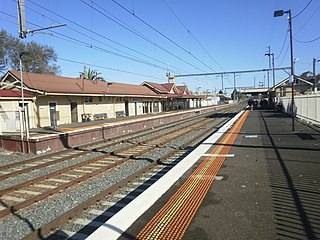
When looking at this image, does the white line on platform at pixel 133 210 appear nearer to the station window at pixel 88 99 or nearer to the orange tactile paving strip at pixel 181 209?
the orange tactile paving strip at pixel 181 209

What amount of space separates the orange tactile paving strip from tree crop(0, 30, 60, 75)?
46811 millimetres

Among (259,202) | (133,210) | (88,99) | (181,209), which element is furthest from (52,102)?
(259,202)

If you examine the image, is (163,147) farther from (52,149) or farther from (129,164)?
(52,149)

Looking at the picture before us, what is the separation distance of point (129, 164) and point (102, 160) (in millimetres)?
1494

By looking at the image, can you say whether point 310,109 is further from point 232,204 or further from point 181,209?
point 181,209

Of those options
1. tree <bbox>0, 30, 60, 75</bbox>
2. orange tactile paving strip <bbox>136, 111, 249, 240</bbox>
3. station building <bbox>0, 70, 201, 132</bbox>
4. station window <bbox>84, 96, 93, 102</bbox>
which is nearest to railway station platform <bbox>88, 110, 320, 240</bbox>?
orange tactile paving strip <bbox>136, 111, 249, 240</bbox>

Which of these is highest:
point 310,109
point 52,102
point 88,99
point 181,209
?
point 88,99

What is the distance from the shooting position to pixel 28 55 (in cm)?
4744

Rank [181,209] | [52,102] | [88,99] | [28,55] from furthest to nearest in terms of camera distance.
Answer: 1. [28,55]
2. [88,99]
3. [52,102]
4. [181,209]

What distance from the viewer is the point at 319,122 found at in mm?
17500

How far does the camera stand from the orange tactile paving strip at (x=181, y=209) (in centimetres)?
428

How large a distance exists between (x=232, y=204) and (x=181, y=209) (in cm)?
98

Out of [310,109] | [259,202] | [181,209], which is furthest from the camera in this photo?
[310,109]

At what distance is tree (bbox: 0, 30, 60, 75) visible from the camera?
48625 mm
